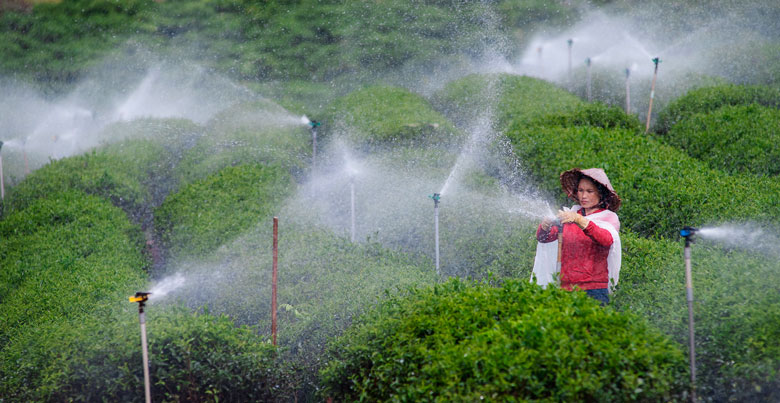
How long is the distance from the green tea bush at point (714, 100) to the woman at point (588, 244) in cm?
900

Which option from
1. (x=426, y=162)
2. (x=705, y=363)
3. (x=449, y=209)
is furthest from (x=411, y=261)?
(x=705, y=363)

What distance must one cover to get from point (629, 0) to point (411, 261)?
1945cm

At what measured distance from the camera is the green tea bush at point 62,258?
753 centimetres

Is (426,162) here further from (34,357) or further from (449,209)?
(34,357)

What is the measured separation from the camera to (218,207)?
1084 cm

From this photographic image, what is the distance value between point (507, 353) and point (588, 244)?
1563 millimetres

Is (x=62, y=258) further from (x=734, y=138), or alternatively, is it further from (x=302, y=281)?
(x=734, y=138)

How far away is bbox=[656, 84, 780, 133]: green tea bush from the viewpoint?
1371 centimetres

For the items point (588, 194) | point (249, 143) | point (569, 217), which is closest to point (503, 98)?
point (249, 143)

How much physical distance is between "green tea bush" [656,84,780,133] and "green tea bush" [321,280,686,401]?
33.1 ft

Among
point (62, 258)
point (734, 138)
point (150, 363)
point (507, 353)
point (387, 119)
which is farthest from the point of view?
point (387, 119)

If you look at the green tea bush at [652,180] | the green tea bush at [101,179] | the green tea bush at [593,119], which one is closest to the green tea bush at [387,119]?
the green tea bush at [593,119]

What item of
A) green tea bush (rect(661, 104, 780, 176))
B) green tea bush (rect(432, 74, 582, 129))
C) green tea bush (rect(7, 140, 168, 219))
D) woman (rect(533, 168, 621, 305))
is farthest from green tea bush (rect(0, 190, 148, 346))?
green tea bush (rect(661, 104, 780, 176))

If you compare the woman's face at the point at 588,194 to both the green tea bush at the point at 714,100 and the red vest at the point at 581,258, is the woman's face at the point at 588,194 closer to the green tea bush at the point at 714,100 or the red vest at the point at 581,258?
the red vest at the point at 581,258
